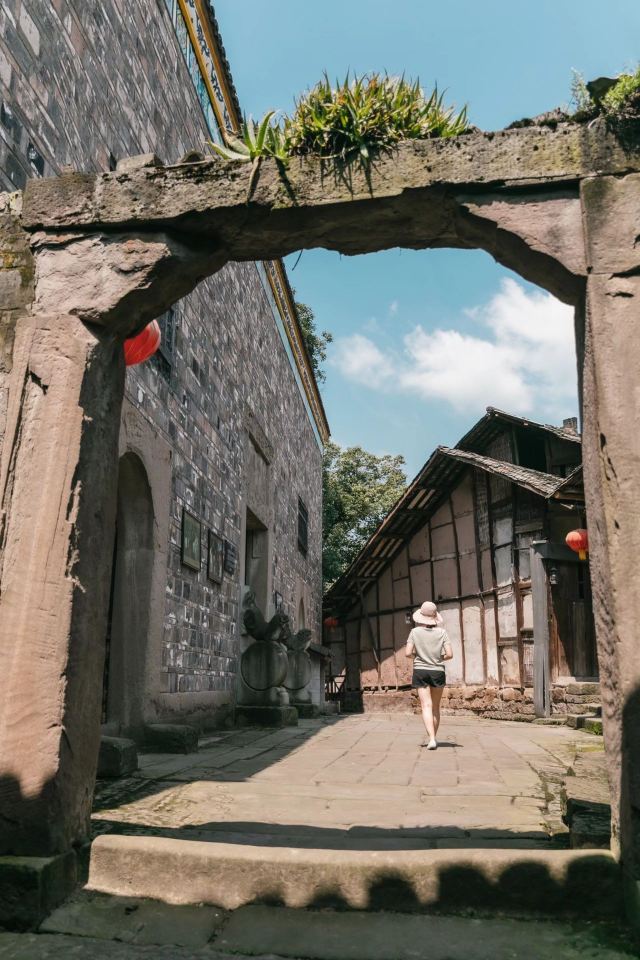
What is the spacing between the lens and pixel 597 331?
8.40 ft

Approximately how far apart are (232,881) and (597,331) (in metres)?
2.15

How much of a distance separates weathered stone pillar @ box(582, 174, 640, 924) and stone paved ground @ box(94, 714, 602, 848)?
730 millimetres

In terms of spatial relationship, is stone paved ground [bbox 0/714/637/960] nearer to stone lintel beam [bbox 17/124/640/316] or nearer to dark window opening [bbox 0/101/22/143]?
stone lintel beam [bbox 17/124/640/316]

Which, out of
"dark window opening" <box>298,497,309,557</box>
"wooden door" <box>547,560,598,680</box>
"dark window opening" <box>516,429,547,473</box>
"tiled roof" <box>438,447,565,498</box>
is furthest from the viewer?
"dark window opening" <box>516,429,547,473</box>

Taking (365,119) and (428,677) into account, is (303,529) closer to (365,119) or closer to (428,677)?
(428,677)

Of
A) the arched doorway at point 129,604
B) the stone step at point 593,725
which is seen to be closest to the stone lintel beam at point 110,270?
the arched doorway at point 129,604

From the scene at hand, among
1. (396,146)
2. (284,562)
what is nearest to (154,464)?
(396,146)

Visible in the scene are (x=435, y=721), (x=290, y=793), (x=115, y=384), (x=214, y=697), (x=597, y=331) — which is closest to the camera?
(x=597, y=331)

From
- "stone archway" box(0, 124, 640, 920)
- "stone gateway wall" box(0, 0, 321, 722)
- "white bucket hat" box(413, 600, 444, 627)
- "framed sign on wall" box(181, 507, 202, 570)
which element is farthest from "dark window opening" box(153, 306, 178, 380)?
"stone archway" box(0, 124, 640, 920)

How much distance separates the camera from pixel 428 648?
19.7ft

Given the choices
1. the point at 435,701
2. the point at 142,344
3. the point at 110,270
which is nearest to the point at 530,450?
the point at 435,701

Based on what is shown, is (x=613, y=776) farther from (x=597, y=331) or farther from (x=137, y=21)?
(x=137, y=21)

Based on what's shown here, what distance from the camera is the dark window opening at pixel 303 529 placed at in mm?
13844

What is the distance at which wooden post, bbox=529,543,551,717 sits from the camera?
10461mm
